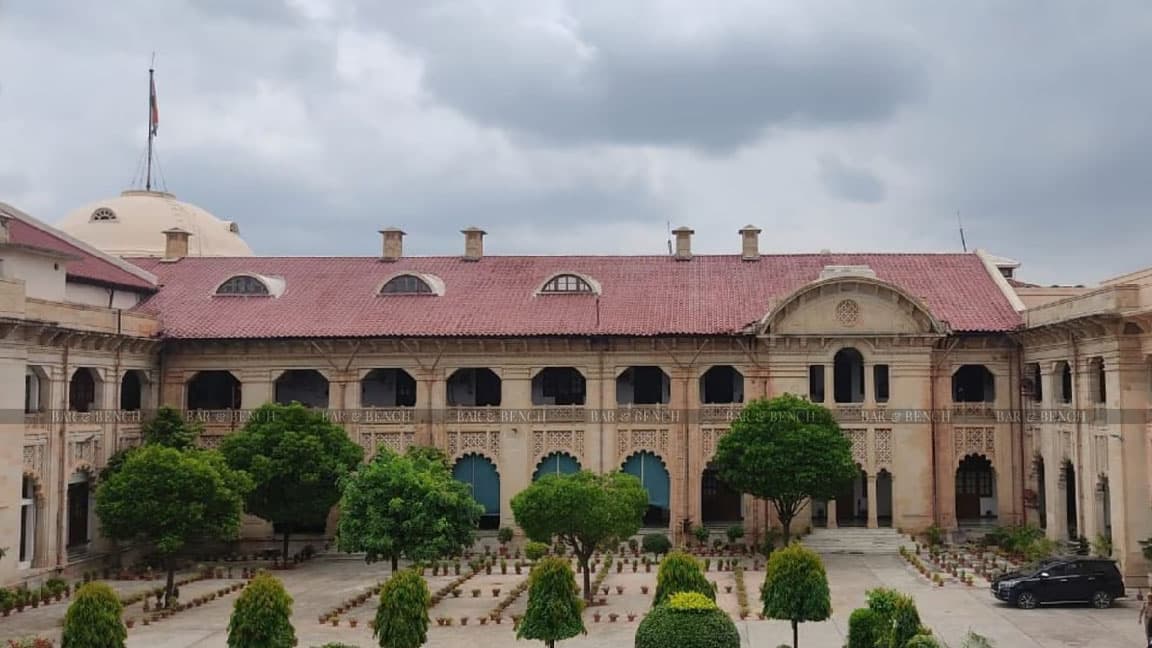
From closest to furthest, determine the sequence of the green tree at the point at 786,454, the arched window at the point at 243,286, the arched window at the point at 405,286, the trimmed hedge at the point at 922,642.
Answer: the trimmed hedge at the point at 922,642, the green tree at the point at 786,454, the arched window at the point at 405,286, the arched window at the point at 243,286

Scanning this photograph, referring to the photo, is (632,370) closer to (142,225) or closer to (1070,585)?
(1070,585)

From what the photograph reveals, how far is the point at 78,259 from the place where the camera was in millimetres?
37188

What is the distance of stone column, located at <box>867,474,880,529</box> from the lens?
131 feet

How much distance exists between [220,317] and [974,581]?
92.8ft

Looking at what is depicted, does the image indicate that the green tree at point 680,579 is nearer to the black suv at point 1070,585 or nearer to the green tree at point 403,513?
the green tree at point 403,513

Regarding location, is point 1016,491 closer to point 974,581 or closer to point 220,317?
point 974,581

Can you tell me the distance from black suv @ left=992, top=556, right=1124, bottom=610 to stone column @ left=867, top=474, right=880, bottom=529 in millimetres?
10452

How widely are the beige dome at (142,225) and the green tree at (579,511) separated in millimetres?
29405

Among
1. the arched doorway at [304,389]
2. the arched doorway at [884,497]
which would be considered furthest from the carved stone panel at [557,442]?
the arched doorway at [884,497]

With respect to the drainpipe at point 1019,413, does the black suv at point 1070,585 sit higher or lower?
lower

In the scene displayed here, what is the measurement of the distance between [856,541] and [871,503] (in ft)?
5.58

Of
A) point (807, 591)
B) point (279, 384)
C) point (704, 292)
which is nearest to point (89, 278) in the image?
point (279, 384)

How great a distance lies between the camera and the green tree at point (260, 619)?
22.3 m

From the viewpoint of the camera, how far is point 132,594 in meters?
33.1
